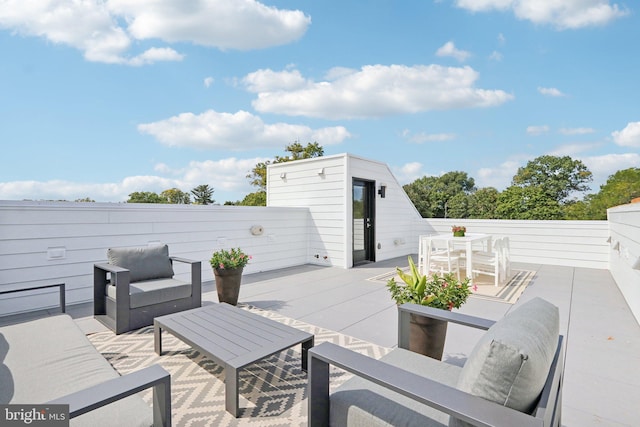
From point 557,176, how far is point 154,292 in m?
29.4

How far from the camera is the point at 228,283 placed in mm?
3863

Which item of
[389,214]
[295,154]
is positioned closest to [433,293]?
[389,214]

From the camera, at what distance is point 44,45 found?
5762 mm

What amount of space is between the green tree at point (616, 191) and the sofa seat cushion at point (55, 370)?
53.5 ft

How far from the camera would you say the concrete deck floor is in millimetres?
2031

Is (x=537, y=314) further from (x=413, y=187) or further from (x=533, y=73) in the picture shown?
(x=413, y=187)

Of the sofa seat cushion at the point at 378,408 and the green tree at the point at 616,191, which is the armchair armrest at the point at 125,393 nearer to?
the sofa seat cushion at the point at 378,408

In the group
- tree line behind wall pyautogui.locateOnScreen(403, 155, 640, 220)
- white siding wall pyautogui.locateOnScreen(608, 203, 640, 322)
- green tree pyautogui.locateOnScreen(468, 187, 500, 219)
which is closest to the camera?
white siding wall pyautogui.locateOnScreen(608, 203, 640, 322)

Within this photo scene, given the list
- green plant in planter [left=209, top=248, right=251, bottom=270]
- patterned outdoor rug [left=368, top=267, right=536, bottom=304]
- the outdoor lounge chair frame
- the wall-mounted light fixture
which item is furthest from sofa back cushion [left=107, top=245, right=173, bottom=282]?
the wall-mounted light fixture

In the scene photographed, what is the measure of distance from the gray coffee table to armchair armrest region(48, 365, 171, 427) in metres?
0.57

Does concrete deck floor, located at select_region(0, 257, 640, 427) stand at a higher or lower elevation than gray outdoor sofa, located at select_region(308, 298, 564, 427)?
lower

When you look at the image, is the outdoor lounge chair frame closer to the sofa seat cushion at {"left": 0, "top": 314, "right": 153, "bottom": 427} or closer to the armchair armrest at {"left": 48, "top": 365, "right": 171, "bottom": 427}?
the sofa seat cushion at {"left": 0, "top": 314, "right": 153, "bottom": 427}

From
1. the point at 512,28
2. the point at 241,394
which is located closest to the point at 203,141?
the point at 512,28

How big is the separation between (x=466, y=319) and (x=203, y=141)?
11583 millimetres
